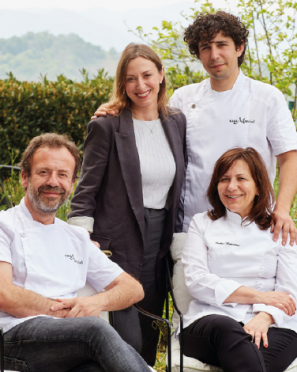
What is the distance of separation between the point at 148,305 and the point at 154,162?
874 millimetres

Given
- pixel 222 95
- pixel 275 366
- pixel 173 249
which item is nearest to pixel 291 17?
pixel 222 95

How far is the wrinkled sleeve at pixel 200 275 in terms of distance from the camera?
2533 millimetres

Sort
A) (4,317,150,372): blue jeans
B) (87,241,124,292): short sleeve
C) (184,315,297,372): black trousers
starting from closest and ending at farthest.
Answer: (4,317,150,372): blue jeans
(184,315,297,372): black trousers
(87,241,124,292): short sleeve

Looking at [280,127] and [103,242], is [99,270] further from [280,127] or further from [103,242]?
[280,127]

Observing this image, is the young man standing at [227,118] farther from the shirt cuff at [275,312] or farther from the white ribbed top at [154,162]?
the shirt cuff at [275,312]

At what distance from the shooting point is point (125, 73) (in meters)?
2.81

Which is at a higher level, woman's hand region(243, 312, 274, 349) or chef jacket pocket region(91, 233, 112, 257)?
chef jacket pocket region(91, 233, 112, 257)

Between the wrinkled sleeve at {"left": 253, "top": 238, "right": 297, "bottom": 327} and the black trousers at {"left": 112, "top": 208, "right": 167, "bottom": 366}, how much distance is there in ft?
2.17

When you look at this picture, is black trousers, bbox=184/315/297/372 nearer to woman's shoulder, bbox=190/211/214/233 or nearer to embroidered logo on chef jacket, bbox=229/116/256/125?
woman's shoulder, bbox=190/211/214/233

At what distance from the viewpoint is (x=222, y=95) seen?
3.05m

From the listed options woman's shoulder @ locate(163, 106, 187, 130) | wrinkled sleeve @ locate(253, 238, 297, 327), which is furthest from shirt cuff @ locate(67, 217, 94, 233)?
wrinkled sleeve @ locate(253, 238, 297, 327)

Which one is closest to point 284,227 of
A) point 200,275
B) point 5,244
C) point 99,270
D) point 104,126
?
point 200,275

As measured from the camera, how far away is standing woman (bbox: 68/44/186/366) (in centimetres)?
274

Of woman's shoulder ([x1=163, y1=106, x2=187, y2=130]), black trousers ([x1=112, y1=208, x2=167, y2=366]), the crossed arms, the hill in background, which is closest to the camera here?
the crossed arms
